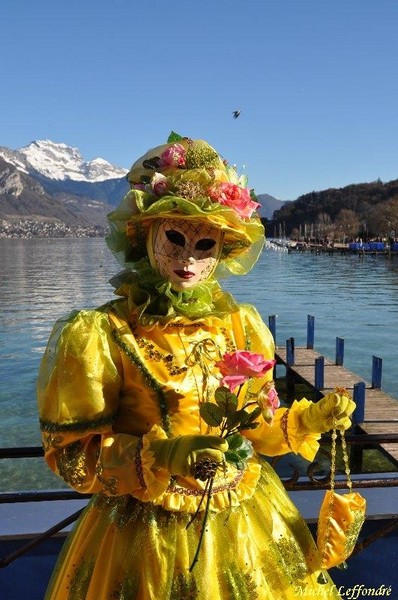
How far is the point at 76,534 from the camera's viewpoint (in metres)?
2.09

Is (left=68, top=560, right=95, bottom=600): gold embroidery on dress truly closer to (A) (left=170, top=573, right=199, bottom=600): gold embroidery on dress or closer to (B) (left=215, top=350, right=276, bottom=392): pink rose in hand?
(A) (left=170, top=573, right=199, bottom=600): gold embroidery on dress

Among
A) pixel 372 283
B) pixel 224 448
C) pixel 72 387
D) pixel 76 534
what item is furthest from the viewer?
pixel 372 283

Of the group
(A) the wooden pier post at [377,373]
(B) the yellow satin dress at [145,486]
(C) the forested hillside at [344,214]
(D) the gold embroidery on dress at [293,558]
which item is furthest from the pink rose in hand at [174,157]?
(C) the forested hillside at [344,214]

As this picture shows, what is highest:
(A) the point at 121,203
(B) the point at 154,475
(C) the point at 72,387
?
(A) the point at 121,203

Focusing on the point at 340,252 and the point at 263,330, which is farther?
the point at 340,252

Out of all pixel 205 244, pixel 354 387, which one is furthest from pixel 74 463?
pixel 354 387

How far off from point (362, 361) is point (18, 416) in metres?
12.2

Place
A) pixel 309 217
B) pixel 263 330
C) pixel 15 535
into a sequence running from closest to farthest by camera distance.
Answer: pixel 263 330 → pixel 15 535 → pixel 309 217

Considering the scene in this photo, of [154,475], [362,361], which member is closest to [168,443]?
[154,475]

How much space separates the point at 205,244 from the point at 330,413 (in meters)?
0.80

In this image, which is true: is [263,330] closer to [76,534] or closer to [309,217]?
[76,534]

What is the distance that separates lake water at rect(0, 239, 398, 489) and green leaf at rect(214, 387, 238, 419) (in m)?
10.4

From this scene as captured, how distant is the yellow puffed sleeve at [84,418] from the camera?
74.5 inches

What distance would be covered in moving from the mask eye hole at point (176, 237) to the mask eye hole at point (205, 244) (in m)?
0.06
